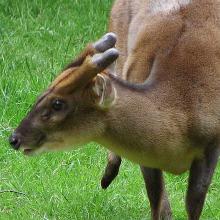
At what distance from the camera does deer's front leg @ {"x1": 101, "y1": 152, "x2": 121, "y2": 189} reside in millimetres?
8352

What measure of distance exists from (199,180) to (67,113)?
3.72 feet

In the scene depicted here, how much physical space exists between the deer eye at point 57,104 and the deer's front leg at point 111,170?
151 cm

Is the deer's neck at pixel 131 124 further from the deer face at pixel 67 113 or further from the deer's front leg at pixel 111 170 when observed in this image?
the deer's front leg at pixel 111 170

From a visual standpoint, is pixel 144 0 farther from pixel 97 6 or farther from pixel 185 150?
pixel 97 6

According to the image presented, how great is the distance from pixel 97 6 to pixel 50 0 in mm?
545

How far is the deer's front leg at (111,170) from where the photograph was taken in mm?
8352

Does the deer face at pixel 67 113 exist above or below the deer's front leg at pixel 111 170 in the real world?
above

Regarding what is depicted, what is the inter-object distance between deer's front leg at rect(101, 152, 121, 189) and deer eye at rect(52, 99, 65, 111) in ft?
4.97

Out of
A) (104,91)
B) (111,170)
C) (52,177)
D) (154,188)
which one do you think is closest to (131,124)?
(104,91)

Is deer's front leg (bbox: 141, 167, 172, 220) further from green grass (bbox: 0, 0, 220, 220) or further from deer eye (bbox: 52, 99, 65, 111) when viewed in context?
deer eye (bbox: 52, 99, 65, 111)

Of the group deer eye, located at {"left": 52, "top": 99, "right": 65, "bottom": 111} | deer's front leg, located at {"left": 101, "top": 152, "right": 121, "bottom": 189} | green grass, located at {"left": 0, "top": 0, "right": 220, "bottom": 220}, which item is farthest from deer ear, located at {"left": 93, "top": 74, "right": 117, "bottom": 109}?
deer's front leg, located at {"left": 101, "top": 152, "right": 121, "bottom": 189}

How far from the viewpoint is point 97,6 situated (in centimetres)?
1265

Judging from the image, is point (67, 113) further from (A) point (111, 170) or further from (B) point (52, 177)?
(B) point (52, 177)

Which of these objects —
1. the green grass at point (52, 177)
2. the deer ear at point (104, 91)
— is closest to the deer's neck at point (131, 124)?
the deer ear at point (104, 91)
